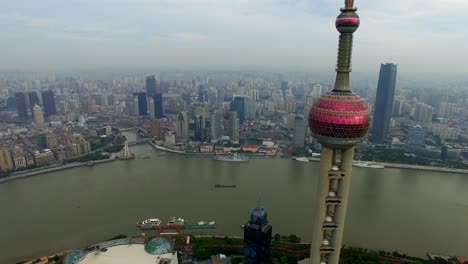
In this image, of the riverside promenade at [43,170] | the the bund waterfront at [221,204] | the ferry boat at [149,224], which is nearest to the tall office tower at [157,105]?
the riverside promenade at [43,170]

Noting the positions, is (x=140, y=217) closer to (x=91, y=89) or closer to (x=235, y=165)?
(x=235, y=165)

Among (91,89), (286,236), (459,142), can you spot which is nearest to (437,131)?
(459,142)

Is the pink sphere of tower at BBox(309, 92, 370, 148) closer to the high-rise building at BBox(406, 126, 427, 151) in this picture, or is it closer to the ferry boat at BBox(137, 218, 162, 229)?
the ferry boat at BBox(137, 218, 162, 229)

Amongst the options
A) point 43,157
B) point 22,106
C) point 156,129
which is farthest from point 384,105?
point 22,106

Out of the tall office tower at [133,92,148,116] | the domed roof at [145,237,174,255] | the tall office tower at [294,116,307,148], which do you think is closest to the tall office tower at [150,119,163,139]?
the tall office tower at [133,92,148,116]

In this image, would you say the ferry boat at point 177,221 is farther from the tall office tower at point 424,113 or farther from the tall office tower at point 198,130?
the tall office tower at point 424,113

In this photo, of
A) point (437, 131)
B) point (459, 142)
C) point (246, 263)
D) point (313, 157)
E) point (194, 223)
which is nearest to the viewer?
point (246, 263)
